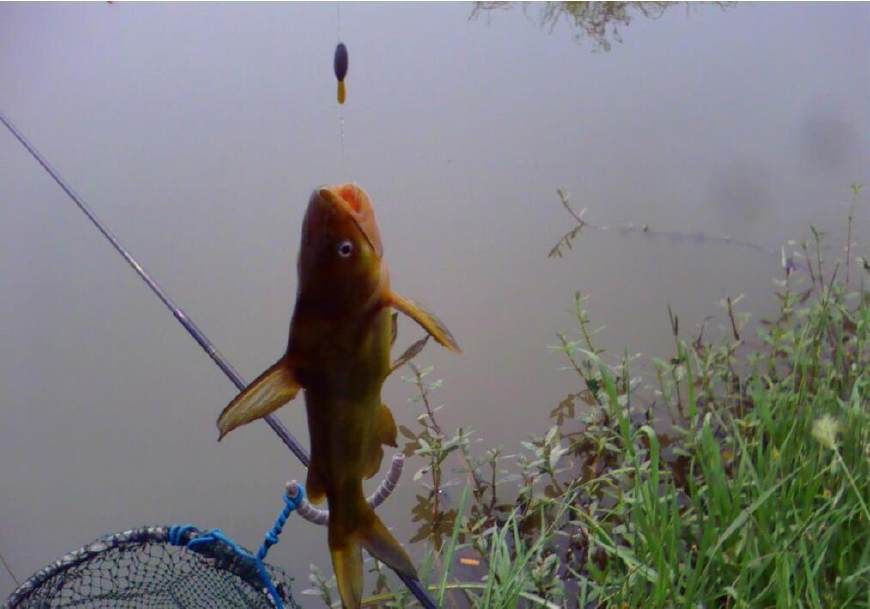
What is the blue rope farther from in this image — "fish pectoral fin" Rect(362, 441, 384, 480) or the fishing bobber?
the fishing bobber

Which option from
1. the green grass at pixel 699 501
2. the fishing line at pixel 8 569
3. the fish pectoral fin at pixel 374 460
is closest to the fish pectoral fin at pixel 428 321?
the fish pectoral fin at pixel 374 460

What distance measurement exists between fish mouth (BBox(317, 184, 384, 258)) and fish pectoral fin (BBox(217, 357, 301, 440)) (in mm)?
114

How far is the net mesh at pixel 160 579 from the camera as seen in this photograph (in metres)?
1.04

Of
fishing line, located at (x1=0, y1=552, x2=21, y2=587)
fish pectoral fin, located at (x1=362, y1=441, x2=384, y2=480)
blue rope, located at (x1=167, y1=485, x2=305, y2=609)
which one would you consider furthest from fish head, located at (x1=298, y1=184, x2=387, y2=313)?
fishing line, located at (x1=0, y1=552, x2=21, y2=587)

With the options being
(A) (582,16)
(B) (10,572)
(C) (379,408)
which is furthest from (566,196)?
(B) (10,572)

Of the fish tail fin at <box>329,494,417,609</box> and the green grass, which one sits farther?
the green grass

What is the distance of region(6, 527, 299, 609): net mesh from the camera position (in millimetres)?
1042

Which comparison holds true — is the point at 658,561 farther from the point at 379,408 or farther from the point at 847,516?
the point at 379,408

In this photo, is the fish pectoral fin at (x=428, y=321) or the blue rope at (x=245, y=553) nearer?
the fish pectoral fin at (x=428, y=321)

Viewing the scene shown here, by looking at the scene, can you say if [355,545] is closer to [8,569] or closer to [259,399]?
[259,399]

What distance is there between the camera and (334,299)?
1.83ft

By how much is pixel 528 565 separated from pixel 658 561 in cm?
38

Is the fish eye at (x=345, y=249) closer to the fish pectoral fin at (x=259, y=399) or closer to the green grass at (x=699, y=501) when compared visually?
the fish pectoral fin at (x=259, y=399)

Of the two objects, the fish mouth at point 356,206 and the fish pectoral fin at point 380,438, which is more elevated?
the fish mouth at point 356,206
